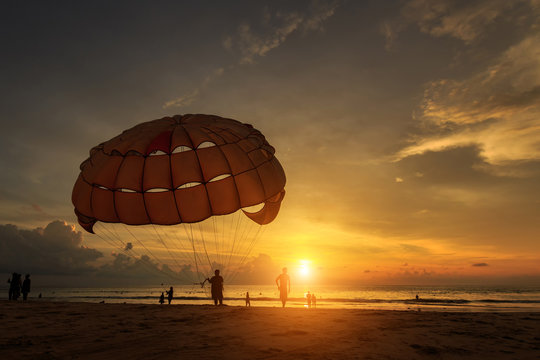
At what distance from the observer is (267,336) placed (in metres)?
7.27

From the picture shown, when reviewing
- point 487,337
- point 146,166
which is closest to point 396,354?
point 487,337

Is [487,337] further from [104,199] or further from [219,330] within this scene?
[104,199]

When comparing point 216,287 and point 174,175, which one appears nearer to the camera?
point 174,175

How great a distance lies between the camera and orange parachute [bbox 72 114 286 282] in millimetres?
11141

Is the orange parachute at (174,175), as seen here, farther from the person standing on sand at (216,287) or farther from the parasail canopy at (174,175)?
the person standing on sand at (216,287)

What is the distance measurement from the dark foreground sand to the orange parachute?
139 inches

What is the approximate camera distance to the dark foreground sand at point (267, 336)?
6.01 metres

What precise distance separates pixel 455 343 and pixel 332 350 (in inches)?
109

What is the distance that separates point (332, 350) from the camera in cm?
609

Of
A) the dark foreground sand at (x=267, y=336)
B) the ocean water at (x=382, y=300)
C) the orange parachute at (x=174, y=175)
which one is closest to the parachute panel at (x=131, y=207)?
the orange parachute at (x=174, y=175)

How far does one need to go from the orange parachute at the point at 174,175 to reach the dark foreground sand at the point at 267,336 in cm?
352

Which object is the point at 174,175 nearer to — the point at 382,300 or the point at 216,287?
the point at 216,287

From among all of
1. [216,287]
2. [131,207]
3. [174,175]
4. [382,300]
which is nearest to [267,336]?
[174,175]

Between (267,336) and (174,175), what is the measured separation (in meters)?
6.04
